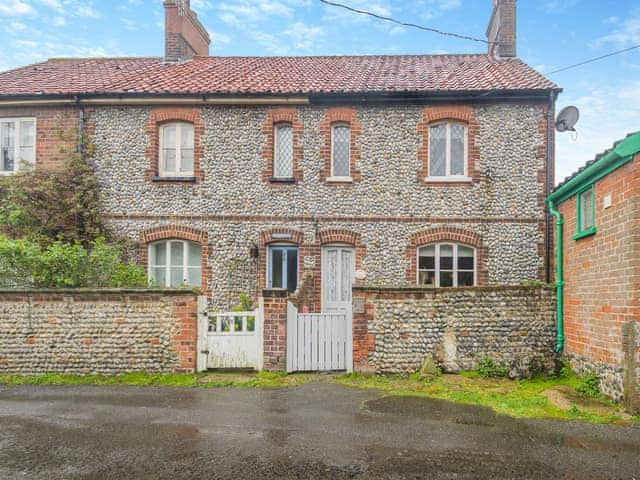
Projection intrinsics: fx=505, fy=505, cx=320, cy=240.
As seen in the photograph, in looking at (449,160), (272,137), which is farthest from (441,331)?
(272,137)

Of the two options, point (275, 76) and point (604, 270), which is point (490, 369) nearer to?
point (604, 270)

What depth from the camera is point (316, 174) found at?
1341cm

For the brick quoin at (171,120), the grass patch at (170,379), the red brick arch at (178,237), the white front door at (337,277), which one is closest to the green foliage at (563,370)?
the grass patch at (170,379)

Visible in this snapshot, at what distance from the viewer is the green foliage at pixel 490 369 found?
9.21 m

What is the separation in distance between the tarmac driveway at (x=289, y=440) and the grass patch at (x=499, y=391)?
0.37 metres

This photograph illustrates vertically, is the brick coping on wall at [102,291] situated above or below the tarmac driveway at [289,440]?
above

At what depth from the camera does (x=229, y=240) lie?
13.3 metres

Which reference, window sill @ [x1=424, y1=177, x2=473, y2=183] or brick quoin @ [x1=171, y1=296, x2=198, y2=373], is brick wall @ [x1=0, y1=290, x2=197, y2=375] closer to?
brick quoin @ [x1=171, y1=296, x2=198, y2=373]

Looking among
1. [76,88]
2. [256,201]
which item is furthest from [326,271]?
[76,88]

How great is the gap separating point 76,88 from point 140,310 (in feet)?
26.6

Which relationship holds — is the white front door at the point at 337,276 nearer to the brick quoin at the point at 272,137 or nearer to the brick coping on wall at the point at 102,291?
the brick quoin at the point at 272,137

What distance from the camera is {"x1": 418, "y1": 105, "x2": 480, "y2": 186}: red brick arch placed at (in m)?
13.2

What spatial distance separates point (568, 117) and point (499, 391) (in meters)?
7.85

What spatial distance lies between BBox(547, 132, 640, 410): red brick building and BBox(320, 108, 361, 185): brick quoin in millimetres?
5150
